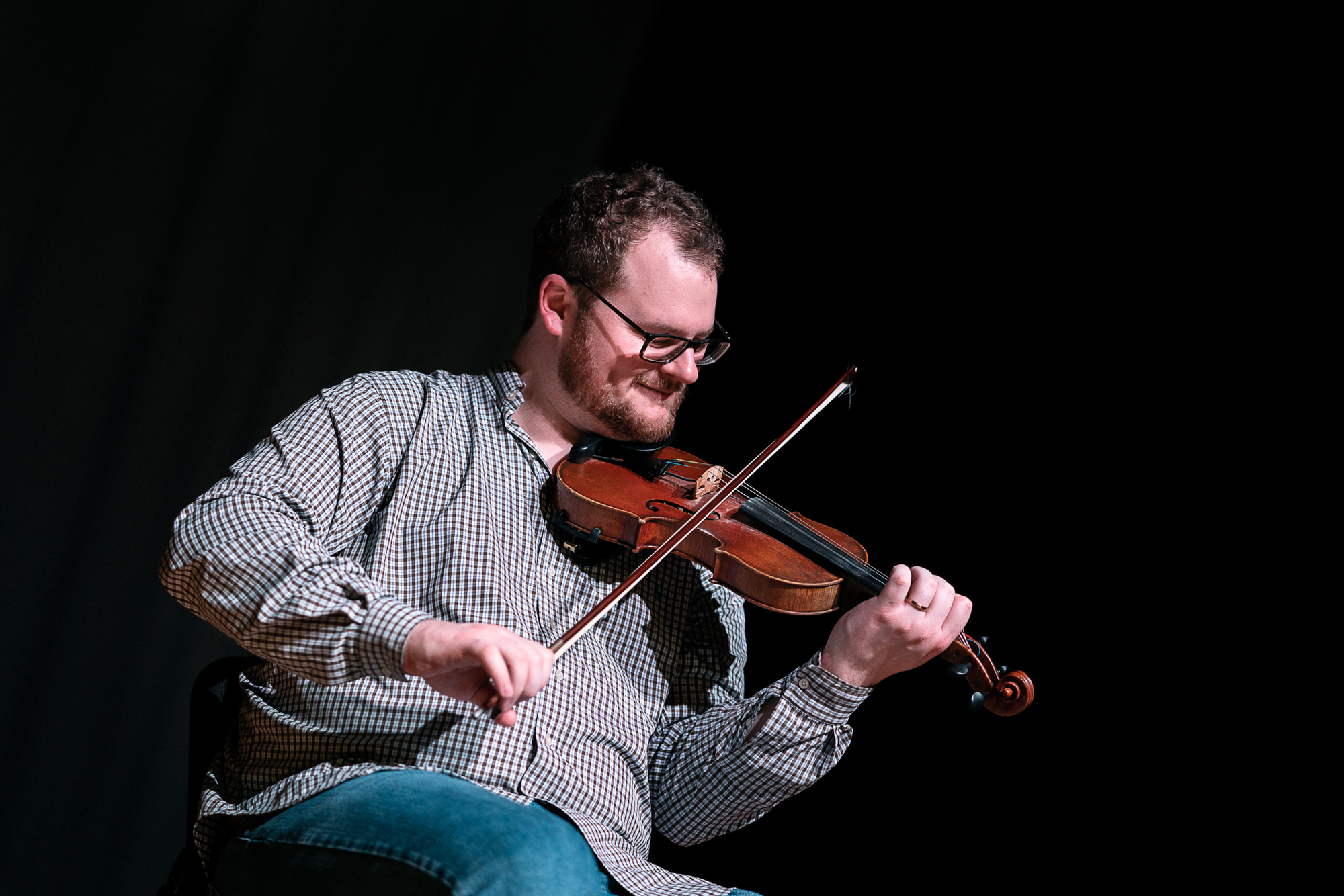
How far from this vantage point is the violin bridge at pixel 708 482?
5.52 feet

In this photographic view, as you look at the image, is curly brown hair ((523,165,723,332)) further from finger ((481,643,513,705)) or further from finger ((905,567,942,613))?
finger ((481,643,513,705))

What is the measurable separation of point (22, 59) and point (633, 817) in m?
1.97

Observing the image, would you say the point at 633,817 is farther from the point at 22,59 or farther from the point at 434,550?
the point at 22,59

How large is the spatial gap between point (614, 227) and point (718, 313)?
76cm

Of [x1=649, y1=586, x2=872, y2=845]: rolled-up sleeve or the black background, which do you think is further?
the black background

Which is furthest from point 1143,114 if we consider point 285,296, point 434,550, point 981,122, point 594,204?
point 285,296

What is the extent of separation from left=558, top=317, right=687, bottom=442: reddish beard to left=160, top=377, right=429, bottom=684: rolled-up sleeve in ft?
1.00

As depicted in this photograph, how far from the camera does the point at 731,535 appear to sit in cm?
158

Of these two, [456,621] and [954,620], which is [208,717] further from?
[954,620]

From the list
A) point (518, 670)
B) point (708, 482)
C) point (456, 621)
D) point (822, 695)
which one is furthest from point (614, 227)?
point (518, 670)

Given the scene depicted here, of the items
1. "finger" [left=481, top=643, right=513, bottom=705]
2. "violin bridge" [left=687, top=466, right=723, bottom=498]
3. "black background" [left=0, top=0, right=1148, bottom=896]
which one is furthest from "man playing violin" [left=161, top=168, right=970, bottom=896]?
"black background" [left=0, top=0, right=1148, bottom=896]

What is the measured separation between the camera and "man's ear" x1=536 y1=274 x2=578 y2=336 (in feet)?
5.75

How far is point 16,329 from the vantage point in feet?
7.00

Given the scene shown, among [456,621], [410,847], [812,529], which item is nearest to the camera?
[410,847]
